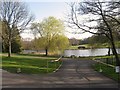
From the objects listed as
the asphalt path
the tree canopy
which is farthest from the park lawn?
the tree canopy

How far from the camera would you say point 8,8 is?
44.3m

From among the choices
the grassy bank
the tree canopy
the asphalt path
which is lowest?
the grassy bank

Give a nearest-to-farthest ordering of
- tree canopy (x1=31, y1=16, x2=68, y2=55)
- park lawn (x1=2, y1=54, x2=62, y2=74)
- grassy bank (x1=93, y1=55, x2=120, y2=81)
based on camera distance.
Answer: grassy bank (x1=93, y1=55, x2=120, y2=81)
park lawn (x1=2, y1=54, x2=62, y2=74)
tree canopy (x1=31, y1=16, x2=68, y2=55)

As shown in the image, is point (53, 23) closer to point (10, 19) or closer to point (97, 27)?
point (10, 19)

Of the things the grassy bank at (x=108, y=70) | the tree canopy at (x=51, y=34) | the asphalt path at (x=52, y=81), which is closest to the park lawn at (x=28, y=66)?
the asphalt path at (x=52, y=81)

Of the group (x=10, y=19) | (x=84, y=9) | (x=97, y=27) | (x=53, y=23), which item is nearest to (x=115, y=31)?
(x=97, y=27)

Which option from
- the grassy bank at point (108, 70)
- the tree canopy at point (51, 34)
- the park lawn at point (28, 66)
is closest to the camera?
the grassy bank at point (108, 70)

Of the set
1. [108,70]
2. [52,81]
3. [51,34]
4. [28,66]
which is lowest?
[108,70]

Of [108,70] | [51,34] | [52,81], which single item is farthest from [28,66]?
[51,34]

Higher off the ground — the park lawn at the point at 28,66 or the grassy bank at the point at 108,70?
the park lawn at the point at 28,66

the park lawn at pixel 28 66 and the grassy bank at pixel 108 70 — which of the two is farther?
the park lawn at pixel 28 66

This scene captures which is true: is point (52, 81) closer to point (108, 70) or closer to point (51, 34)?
point (108, 70)

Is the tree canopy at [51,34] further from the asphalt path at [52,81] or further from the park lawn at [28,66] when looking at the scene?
the asphalt path at [52,81]

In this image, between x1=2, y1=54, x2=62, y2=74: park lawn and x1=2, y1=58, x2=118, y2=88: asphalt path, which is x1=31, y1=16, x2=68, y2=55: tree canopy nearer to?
x1=2, y1=54, x2=62, y2=74: park lawn
